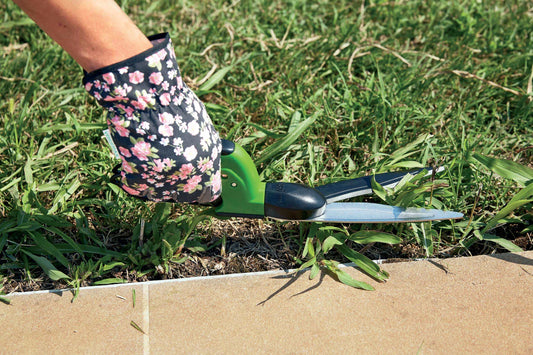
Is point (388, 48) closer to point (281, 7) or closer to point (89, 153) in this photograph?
point (281, 7)

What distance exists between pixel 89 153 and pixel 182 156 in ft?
3.00

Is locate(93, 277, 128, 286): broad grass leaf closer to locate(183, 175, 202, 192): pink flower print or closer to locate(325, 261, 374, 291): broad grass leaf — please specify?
locate(183, 175, 202, 192): pink flower print

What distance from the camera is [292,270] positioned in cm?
172

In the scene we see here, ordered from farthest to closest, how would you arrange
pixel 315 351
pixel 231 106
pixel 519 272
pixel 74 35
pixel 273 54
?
pixel 273 54 < pixel 231 106 < pixel 519 272 < pixel 315 351 < pixel 74 35

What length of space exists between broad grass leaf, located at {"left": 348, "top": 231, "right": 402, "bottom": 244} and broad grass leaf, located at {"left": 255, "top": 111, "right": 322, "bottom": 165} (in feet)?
1.66

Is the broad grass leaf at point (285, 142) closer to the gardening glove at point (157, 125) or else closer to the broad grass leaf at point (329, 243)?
the broad grass leaf at point (329, 243)

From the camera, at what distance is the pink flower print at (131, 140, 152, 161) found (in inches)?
52.5

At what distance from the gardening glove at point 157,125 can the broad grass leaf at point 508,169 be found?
107 centimetres

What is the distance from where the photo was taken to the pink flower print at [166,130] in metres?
1.32

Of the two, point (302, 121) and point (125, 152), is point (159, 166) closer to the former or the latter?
point (125, 152)

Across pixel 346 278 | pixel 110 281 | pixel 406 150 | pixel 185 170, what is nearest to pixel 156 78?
pixel 185 170

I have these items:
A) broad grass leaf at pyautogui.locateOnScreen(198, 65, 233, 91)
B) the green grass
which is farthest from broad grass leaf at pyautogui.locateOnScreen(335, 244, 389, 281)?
broad grass leaf at pyautogui.locateOnScreen(198, 65, 233, 91)

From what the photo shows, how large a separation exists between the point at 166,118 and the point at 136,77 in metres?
0.13

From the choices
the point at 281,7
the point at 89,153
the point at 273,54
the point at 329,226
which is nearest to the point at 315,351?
the point at 329,226
